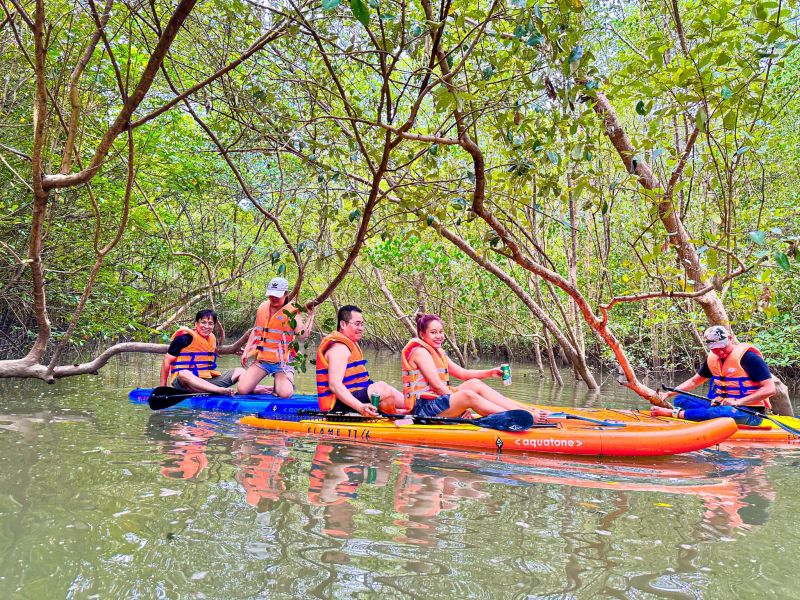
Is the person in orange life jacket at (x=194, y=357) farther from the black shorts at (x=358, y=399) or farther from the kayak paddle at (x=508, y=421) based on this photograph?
the kayak paddle at (x=508, y=421)

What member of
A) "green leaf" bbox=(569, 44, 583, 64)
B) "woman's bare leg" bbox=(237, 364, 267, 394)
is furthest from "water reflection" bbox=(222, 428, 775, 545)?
"green leaf" bbox=(569, 44, 583, 64)

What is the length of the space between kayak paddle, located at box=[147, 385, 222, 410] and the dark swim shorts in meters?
2.78

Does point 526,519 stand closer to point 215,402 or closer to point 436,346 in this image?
point 436,346

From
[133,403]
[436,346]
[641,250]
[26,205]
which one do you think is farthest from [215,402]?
[641,250]

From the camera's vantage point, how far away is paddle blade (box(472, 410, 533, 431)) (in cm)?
516

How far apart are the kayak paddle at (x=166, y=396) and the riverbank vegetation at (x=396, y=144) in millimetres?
622

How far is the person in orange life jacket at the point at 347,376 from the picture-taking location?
580 cm

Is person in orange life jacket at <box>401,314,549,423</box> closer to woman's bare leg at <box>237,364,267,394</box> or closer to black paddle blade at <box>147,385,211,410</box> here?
woman's bare leg at <box>237,364,267,394</box>

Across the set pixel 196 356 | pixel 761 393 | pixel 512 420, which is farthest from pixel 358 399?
pixel 761 393

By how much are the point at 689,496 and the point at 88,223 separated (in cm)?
811

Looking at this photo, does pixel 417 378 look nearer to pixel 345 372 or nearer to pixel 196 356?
pixel 345 372

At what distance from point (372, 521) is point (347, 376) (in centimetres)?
304

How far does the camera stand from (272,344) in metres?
6.99

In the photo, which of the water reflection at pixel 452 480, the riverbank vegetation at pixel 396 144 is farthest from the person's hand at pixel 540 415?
the riverbank vegetation at pixel 396 144
